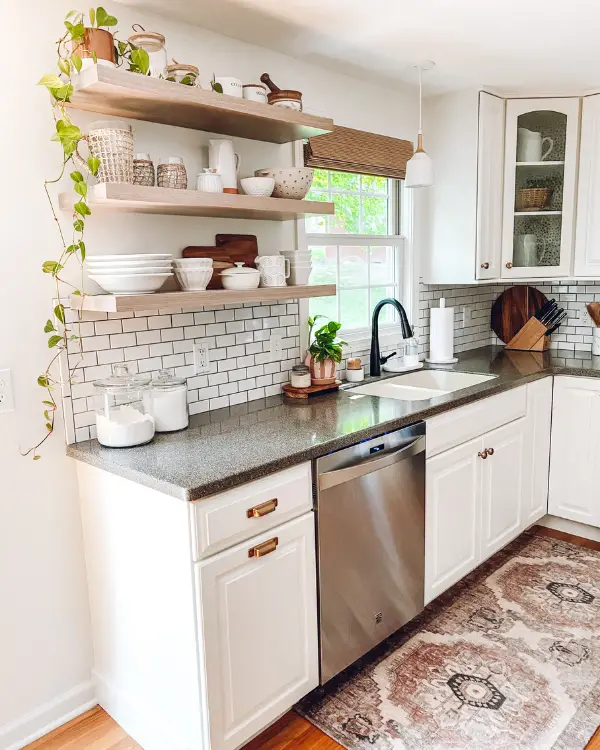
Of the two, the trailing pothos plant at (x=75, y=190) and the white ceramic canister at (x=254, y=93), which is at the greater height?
the white ceramic canister at (x=254, y=93)

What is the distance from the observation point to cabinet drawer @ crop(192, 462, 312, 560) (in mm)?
1605

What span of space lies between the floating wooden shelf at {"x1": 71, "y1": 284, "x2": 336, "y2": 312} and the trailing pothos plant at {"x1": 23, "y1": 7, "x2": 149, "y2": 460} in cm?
9

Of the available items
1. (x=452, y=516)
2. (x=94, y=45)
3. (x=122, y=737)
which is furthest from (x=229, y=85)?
(x=122, y=737)

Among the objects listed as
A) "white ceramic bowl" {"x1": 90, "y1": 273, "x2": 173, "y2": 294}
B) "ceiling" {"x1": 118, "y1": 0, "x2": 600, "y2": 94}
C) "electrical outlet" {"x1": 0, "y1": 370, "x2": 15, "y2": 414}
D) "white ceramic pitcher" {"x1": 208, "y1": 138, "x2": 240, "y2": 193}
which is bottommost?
"electrical outlet" {"x1": 0, "y1": 370, "x2": 15, "y2": 414}

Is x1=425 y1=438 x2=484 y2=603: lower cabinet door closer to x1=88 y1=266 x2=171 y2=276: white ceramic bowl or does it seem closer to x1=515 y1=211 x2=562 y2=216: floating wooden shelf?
x1=88 y1=266 x2=171 y2=276: white ceramic bowl

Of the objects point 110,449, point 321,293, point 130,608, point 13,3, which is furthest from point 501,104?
point 130,608

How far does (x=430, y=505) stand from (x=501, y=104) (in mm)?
2186

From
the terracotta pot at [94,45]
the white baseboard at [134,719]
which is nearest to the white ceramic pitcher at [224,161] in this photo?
the terracotta pot at [94,45]

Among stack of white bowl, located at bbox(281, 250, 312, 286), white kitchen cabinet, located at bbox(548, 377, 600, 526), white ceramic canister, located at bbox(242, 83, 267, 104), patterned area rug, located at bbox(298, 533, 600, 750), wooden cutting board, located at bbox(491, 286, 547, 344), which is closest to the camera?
patterned area rug, located at bbox(298, 533, 600, 750)

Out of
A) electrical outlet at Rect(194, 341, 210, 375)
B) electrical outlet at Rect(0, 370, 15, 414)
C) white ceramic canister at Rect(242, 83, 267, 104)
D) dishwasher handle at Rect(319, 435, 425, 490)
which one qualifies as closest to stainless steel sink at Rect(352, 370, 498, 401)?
dishwasher handle at Rect(319, 435, 425, 490)

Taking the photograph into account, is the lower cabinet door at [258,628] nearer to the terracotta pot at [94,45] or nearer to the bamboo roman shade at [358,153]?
the terracotta pot at [94,45]

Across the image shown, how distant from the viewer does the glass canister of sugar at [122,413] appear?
192 centimetres

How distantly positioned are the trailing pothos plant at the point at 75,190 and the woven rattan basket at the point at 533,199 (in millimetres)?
2244

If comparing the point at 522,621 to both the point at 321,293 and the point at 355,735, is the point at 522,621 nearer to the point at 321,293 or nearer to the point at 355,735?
the point at 355,735
